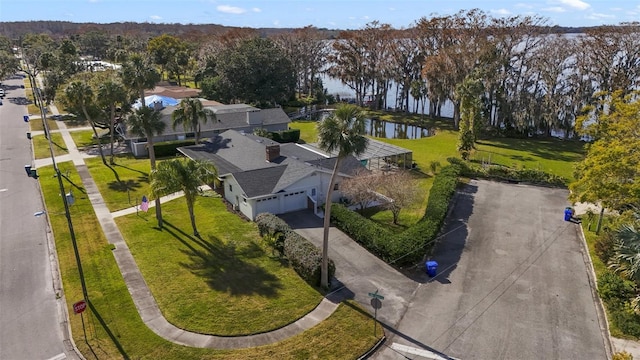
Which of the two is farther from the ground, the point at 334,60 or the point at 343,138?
the point at 334,60

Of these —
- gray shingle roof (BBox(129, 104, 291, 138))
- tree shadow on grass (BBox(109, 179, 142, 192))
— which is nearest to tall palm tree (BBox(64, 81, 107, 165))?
tree shadow on grass (BBox(109, 179, 142, 192))

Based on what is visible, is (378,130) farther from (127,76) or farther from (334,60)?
(127,76)

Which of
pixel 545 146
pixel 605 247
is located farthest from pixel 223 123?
pixel 605 247

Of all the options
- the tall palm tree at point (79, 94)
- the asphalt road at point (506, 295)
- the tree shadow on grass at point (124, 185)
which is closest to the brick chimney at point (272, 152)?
the tree shadow on grass at point (124, 185)

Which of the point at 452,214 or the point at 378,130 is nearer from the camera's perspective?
the point at 452,214

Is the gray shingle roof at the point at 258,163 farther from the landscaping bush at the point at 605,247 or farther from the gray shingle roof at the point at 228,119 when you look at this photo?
the landscaping bush at the point at 605,247

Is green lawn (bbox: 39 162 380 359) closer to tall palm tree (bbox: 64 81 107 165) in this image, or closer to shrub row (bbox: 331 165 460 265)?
shrub row (bbox: 331 165 460 265)

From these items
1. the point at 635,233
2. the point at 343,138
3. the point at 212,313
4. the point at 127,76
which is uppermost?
the point at 127,76

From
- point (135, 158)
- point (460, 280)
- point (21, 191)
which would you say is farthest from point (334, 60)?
point (460, 280)
